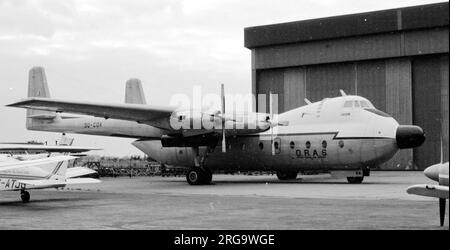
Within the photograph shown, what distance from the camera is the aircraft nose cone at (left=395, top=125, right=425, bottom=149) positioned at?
75.8 ft

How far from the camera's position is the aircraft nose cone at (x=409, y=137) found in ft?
75.8

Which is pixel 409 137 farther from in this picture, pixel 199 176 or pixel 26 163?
pixel 26 163

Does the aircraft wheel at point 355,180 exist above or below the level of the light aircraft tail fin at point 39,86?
below

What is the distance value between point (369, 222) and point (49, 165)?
9.83m

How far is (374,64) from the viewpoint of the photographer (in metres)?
48.7

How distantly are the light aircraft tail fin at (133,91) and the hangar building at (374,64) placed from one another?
20.8 meters

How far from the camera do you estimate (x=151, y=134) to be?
2855 centimetres

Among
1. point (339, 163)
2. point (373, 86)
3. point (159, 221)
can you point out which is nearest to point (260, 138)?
point (339, 163)

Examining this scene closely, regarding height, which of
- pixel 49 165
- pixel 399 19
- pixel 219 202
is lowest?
pixel 219 202

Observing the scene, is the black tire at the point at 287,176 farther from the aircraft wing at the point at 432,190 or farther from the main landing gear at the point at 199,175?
the aircraft wing at the point at 432,190

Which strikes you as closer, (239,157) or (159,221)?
(159,221)

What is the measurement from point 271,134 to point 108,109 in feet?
25.6

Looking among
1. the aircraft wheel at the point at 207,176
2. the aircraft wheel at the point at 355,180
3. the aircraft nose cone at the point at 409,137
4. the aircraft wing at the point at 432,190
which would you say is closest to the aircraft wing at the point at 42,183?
the aircraft wing at the point at 432,190

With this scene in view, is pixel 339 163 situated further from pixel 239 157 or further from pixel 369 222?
pixel 369 222
